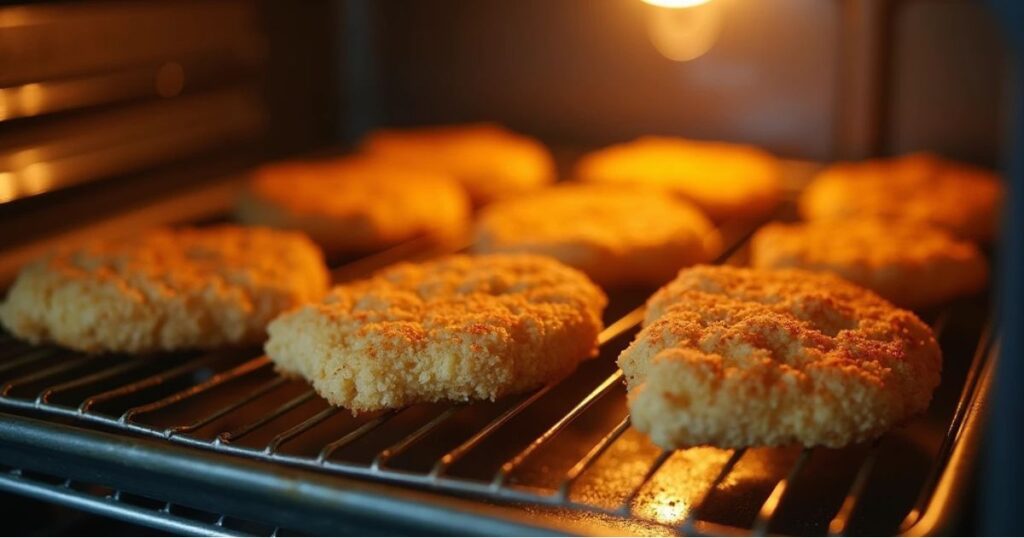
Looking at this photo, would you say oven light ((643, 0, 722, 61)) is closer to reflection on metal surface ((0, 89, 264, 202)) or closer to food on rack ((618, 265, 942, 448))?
reflection on metal surface ((0, 89, 264, 202))

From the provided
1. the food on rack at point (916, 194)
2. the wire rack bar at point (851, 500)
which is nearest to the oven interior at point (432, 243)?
the wire rack bar at point (851, 500)

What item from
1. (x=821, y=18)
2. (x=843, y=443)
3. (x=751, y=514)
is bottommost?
(x=751, y=514)

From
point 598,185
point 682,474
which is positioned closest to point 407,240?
point 598,185

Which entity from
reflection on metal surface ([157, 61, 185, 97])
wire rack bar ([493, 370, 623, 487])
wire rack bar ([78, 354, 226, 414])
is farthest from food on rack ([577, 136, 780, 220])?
wire rack bar ([78, 354, 226, 414])

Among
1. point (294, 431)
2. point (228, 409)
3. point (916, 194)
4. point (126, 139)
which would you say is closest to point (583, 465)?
point (294, 431)

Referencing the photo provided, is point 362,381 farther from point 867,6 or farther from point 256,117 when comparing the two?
point 867,6

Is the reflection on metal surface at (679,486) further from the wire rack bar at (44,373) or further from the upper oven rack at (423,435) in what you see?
the wire rack bar at (44,373)

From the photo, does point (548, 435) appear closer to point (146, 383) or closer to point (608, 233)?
point (146, 383)
